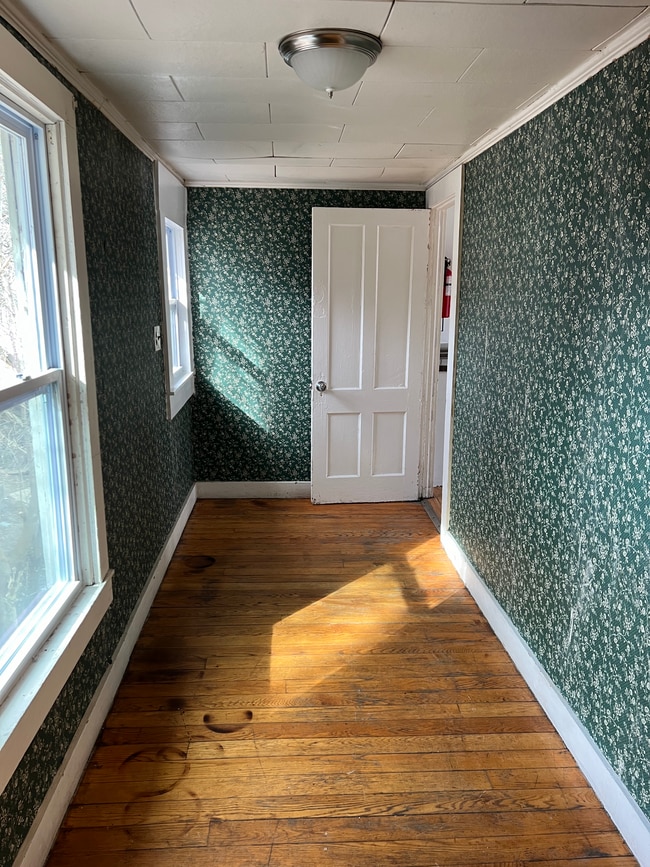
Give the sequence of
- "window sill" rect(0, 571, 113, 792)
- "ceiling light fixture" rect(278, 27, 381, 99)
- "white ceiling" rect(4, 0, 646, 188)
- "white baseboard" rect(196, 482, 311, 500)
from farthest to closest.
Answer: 1. "white baseboard" rect(196, 482, 311, 500)
2. "ceiling light fixture" rect(278, 27, 381, 99)
3. "white ceiling" rect(4, 0, 646, 188)
4. "window sill" rect(0, 571, 113, 792)

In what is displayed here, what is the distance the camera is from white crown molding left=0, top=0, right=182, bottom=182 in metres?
1.63

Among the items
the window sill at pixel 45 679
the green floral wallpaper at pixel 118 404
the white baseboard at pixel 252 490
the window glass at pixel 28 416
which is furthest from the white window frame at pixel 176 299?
the window sill at pixel 45 679

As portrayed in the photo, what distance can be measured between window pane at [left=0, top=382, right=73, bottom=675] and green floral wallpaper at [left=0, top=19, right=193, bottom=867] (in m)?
0.30

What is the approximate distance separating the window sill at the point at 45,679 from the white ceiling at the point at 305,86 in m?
1.73

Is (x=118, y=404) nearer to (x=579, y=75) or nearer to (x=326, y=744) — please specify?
(x=326, y=744)

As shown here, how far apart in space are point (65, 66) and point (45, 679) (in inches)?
73.0

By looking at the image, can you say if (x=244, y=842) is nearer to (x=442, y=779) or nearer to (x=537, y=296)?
(x=442, y=779)

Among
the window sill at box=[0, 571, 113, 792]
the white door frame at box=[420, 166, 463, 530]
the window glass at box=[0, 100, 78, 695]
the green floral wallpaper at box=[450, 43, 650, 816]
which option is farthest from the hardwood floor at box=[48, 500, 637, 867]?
the white door frame at box=[420, 166, 463, 530]

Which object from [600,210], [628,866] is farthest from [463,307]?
[628,866]

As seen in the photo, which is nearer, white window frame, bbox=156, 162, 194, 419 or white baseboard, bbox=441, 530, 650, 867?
white baseboard, bbox=441, 530, 650, 867

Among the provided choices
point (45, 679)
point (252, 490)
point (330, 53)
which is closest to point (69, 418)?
point (45, 679)

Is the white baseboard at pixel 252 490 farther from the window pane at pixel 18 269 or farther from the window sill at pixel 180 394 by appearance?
the window pane at pixel 18 269

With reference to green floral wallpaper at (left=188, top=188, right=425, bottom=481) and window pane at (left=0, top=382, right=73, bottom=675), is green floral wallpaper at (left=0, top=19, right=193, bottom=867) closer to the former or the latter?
window pane at (left=0, top=382, right=73, bottom=675)

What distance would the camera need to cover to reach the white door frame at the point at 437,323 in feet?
11.7
